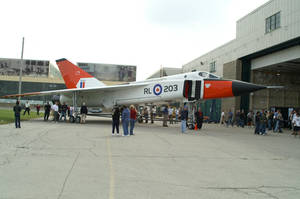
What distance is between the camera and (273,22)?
1864 cm

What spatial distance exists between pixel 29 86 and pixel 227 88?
161ft

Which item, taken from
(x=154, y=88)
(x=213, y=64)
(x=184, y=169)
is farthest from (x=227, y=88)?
(x=213, y=64)

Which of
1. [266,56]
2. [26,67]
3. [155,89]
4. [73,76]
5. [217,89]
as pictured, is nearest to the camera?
[217,89]

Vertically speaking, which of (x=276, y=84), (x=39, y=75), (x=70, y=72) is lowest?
(x=70, y=72)

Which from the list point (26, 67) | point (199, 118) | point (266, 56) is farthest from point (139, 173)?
point (26, 67)

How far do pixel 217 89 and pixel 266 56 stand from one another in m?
9.48

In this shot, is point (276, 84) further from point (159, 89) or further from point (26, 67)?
point (26, 67)

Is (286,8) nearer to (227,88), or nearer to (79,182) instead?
(227,88)

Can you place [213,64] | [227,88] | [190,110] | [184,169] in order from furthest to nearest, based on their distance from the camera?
[213,64], [190,110], [227,88], [184,169]

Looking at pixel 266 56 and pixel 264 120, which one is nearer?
pixel 264 120

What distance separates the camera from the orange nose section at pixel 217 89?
13898mm

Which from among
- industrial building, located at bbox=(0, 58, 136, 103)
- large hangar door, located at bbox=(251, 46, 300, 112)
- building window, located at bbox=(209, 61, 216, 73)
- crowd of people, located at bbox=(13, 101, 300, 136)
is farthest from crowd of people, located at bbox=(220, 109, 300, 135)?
industrial building, located at bbox=(0, 58, 136, 103)

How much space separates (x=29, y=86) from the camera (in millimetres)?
52438

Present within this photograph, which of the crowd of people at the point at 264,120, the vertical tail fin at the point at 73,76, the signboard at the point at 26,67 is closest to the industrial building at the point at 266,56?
the crowd of people at the point at 264,120
